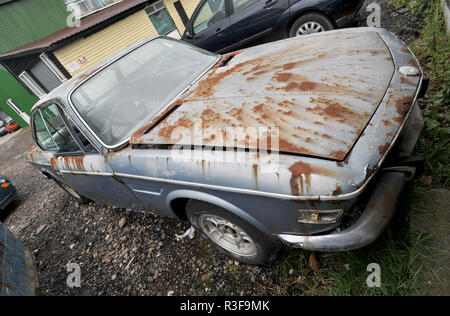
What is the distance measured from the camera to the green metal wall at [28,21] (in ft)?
32.1

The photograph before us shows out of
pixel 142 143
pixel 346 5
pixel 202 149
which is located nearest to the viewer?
pixel 202 149

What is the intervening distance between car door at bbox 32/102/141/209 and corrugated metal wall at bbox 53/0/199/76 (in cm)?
865

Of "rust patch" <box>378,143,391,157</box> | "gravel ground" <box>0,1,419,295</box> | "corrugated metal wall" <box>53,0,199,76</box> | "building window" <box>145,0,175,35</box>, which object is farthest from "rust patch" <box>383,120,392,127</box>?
"building window" <box>145,0,175,35</box>

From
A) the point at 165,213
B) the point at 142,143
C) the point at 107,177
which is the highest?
the point at 142,143

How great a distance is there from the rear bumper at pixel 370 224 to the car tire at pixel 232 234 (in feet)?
0.83

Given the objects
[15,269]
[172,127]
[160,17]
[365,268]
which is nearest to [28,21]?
[160,17]

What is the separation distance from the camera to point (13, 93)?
10969 millimetres

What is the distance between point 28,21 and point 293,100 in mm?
14097

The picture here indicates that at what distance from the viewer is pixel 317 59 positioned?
178 centimetres

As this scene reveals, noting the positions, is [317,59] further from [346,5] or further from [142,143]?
[346,5]
